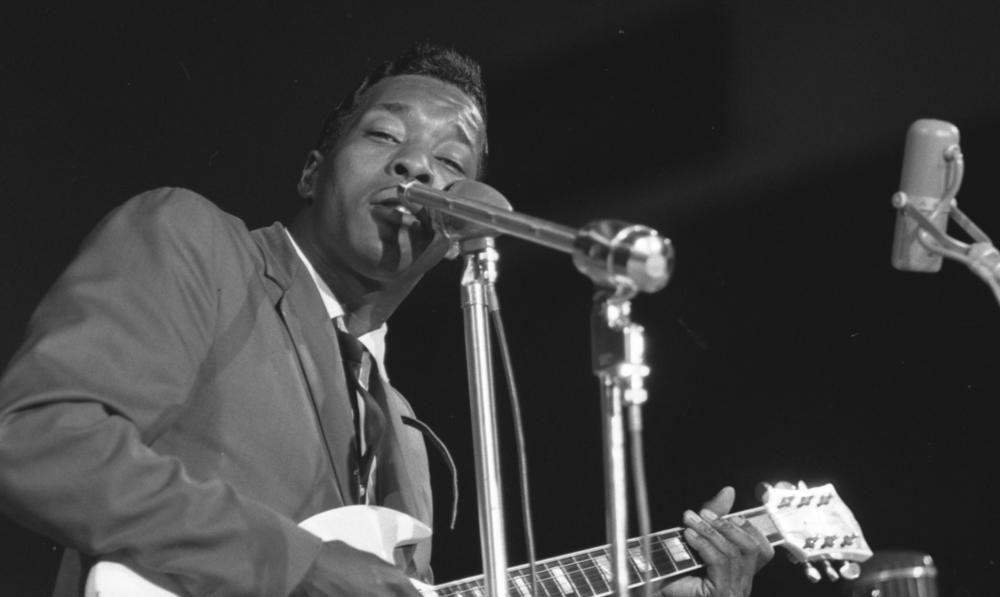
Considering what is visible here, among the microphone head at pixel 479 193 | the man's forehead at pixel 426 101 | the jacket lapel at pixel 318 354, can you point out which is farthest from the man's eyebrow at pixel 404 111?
the microphone head at pixel 479 193

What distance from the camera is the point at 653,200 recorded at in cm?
351

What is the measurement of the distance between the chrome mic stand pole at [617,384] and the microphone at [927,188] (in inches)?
30.6

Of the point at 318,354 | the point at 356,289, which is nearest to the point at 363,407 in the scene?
the point at 318,354

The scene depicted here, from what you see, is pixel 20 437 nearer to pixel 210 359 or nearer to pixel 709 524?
pixel 210 359

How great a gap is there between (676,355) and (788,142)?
68 cm

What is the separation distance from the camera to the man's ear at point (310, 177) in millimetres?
2660

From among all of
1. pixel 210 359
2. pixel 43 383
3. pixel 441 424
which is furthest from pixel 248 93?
pixel 43 383

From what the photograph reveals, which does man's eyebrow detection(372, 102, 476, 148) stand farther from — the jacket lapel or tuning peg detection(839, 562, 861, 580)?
tuning peg detection(839, 562, 861, 580)

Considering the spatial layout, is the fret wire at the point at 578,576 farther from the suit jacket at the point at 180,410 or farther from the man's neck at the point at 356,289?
the man's neck at the point at 356,289

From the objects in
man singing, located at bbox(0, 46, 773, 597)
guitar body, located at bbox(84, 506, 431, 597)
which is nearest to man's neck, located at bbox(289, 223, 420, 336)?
man singing, located at bbox(0, 46, 773, 597)

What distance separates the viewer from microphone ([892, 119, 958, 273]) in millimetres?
2037

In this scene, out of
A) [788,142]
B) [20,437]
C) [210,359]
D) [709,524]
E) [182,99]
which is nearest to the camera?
[20,437]

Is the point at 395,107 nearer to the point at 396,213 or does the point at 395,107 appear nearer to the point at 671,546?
the point at 396,213

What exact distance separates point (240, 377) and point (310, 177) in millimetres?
724
